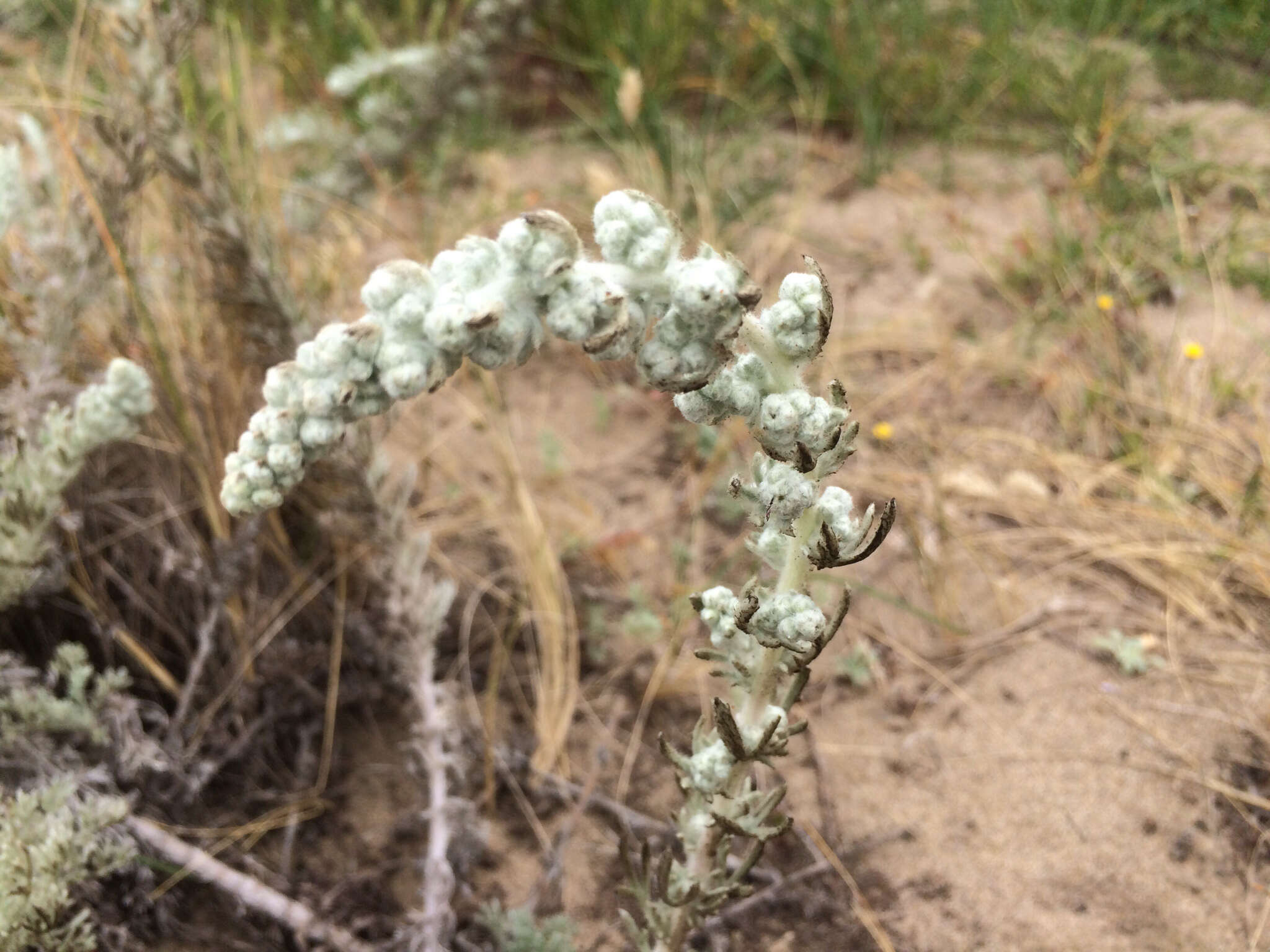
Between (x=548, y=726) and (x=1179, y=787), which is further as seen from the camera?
(x=548, y=726)

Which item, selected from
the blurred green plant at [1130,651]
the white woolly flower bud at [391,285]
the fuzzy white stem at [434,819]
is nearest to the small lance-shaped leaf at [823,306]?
the white woolly flower bud at [391,285]

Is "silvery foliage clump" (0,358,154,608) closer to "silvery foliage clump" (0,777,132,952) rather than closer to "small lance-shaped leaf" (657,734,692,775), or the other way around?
"silvery foliage clump" (0,777,132,952)

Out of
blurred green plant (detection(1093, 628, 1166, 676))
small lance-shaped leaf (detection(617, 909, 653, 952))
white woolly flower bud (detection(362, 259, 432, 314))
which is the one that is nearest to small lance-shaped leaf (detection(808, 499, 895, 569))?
white woolly flower bud (detection(362, 259, 432, 314))

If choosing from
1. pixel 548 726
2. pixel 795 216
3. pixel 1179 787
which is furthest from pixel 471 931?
pixel 795 216

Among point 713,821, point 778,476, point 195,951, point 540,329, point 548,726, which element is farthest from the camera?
point 548,726

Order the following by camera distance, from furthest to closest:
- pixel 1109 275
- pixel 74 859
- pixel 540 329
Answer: pixel 1109 275 < pixel 74 859 < pixel 540 329

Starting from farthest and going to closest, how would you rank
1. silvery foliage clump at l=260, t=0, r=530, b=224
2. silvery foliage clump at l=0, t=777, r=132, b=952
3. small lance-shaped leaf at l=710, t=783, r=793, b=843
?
silvery foliage clump at l=260, t=0, r=530, b=224 < silvery foliage clump at l=0, t=777, r=132, b=952 < small lance-shaped leaf at l=710, t=783, r=793, b=843

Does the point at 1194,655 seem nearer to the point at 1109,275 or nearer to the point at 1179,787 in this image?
the point at 1179,787

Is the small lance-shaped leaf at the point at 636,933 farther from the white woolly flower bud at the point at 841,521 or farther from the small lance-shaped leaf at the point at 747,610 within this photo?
the white woolly flower bud at the point at 841,521
